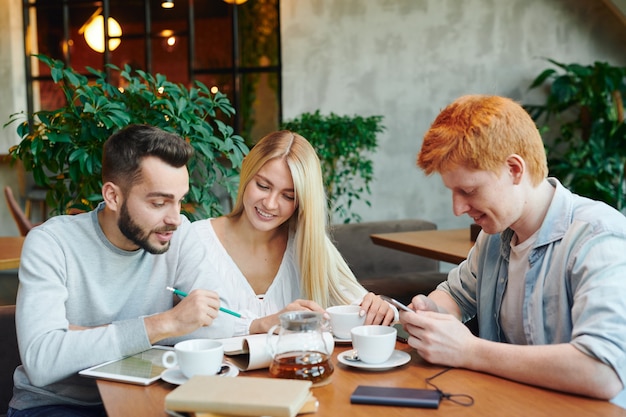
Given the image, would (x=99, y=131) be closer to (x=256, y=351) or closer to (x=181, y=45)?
(x=256, y=351)

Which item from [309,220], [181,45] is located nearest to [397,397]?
[309,220]

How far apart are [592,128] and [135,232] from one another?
497 cm

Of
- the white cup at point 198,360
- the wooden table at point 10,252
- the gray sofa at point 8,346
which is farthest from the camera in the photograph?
the wooden table at point 10,252

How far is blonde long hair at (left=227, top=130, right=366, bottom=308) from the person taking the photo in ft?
7.76

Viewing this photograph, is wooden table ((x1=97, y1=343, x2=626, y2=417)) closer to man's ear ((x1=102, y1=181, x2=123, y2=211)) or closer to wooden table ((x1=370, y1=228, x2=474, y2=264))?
man's ear ((x1=102, y1=181, x2=123, y2=211))

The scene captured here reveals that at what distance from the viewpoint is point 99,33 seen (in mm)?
6891

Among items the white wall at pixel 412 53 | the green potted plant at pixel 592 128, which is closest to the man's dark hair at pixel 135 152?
the green potted plant at pixel 592 128

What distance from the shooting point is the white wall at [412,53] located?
629 centimetres

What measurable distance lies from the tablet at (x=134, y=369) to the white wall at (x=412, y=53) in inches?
190

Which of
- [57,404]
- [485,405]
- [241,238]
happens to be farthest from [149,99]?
[485,405]

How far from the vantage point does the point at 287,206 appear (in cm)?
238

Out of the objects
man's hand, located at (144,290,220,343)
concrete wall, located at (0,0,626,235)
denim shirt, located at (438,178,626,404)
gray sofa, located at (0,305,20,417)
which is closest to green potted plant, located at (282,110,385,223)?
concrete wall, located at (0,0,626,235)

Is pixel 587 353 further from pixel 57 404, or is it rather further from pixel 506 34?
pixel 506 34

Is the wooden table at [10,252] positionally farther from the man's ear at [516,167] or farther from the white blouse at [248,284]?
the man's ear at [516,167]
